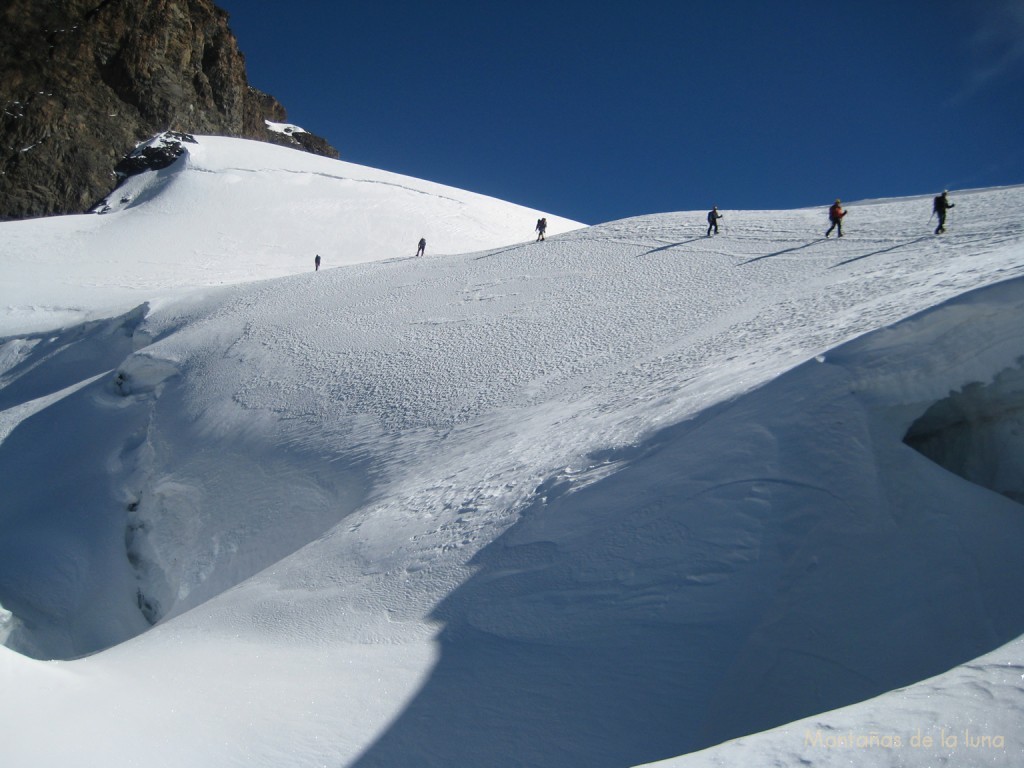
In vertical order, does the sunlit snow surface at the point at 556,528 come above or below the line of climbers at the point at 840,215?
below

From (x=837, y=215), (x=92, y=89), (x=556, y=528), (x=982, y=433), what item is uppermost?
(x=92, y=89)

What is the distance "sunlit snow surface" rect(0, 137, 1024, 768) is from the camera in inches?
162

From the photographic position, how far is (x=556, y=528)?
6.12 meters

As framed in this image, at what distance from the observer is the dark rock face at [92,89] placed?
139 feet

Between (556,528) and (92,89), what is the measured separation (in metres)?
54.8

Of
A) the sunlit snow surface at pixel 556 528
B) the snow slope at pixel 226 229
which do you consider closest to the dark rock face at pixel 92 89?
the snow slope at pixel 226 229

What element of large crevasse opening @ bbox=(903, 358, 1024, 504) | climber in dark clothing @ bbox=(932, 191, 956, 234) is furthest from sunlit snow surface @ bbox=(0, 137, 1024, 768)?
climber in dark clothing @ bbox=(932, 191, 956, 234)

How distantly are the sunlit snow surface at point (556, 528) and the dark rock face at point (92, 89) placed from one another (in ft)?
115

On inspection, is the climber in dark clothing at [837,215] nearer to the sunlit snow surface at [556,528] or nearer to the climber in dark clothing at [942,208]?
the sunlit snow surface at [556,528]

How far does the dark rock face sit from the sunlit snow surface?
35074 millimetres

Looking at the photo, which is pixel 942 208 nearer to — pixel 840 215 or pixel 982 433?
pixel 840 215

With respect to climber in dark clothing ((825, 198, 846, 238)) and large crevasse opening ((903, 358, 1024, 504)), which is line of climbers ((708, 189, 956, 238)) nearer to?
climber in dark clothing ((825, 198, 846, 238))

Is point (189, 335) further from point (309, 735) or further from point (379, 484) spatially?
point (309, 735)

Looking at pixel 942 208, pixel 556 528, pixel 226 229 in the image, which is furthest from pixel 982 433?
pixel 226 229
